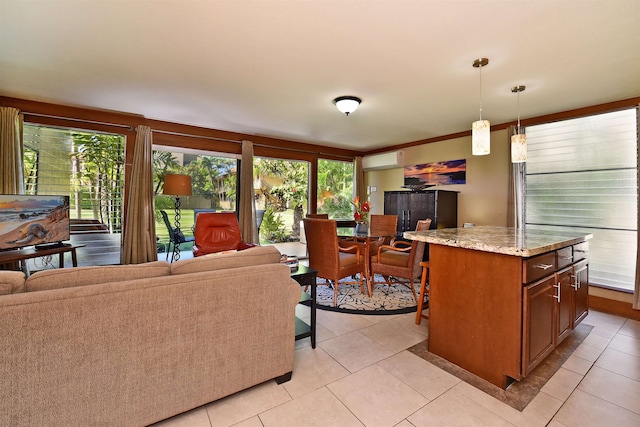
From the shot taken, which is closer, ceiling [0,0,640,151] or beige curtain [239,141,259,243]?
ceiling [0,0,640,151]

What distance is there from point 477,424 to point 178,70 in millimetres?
3459

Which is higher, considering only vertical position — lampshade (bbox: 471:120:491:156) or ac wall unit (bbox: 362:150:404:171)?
ac wall unit (bbox: 362:150:404:171)

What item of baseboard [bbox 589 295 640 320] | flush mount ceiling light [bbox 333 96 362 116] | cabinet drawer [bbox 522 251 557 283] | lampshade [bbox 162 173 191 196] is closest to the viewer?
cabinet drawer [bbox 522 251 557 283]

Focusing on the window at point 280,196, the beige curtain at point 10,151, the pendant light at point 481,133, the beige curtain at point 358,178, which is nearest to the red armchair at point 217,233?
the window at point 280,196

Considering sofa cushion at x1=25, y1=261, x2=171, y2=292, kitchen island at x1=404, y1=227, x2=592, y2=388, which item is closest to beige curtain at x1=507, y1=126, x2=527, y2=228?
kitchen island at x1=404, y1=227, x2=592, y2=388

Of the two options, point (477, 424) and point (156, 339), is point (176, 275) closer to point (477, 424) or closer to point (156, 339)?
point (156, 339)

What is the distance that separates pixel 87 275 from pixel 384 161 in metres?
5.15

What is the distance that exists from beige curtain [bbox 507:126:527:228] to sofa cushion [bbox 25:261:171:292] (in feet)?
14.1

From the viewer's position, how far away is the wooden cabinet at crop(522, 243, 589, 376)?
1.69 metres

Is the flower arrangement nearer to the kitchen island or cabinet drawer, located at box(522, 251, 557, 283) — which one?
the kitchen island

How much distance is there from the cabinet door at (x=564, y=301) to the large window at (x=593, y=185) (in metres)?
1.75

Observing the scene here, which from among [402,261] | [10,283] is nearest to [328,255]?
[402,261]

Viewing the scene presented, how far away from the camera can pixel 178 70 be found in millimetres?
2598

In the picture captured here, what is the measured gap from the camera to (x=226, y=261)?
1.61m
